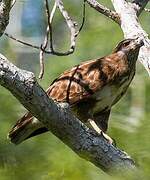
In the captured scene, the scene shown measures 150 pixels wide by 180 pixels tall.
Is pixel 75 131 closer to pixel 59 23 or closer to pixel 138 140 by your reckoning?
pixel 138 140

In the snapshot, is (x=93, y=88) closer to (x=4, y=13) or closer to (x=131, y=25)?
(x=131, y=25)

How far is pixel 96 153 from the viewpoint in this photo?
269 cm

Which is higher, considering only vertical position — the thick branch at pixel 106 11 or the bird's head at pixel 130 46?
the thick branch at pixel 106 11

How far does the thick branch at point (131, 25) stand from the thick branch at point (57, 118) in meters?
0.69

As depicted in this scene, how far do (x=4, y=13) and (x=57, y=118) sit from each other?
550 mm

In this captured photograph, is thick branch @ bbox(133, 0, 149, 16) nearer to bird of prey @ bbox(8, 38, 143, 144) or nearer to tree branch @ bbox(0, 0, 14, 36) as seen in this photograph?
bird of prey @ bbox(8, 38, 143, 144)

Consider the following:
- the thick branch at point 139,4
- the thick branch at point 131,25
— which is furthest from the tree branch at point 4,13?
the thick branch at point 139,4

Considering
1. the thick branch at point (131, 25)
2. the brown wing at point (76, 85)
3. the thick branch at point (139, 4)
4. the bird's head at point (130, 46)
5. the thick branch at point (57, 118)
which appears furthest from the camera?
A: the brown wing at point (76, 85)

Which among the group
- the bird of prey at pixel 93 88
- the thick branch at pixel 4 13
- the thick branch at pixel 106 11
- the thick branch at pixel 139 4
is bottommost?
the bird of prey at pixel 93 88

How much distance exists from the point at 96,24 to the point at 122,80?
210 inches

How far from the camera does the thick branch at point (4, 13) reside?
8.82 feet

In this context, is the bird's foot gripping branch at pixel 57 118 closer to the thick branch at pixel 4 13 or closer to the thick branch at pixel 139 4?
the thick branch at pixel 4 13

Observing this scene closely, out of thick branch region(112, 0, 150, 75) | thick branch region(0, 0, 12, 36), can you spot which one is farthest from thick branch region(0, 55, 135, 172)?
thick branch region(112, 0, 150, 75)

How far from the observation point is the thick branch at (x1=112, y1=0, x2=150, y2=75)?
339 cm
